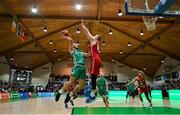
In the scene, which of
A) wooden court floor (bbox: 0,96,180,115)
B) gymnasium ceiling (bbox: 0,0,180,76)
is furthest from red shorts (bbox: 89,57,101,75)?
gymnasium ceiling (bbox: 0,0,180,76)

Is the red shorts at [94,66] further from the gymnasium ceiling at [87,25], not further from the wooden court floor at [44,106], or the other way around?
the gymnasium ceiling at [87,25]

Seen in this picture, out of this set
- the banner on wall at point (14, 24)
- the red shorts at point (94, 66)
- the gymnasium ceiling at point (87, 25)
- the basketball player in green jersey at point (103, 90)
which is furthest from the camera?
the gymnasium ceiling at point (87, 25)

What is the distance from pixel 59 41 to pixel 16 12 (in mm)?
12168

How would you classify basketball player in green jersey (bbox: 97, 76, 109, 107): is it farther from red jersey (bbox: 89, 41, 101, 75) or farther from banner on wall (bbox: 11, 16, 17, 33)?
banner on wall (bbox: 11, 16, 17, 33)

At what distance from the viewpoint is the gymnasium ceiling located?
59.7ft

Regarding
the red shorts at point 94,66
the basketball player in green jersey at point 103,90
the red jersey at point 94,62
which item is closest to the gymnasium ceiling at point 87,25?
the basketball player in green jersey at point 103,90

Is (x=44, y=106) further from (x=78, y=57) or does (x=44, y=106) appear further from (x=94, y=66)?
(x=94, y=66)

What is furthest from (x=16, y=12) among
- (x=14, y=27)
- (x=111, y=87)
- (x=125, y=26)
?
(x=111, y=87)

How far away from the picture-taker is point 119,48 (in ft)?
116

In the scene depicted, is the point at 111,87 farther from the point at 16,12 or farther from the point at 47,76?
the point at 16,12

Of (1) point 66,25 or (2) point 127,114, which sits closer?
(2) point 127,114

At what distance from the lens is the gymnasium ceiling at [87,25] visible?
18.2 m

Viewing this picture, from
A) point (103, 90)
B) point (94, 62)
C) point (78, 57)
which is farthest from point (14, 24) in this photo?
point (94, 62)

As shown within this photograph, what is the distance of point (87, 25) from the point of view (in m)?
25.9
